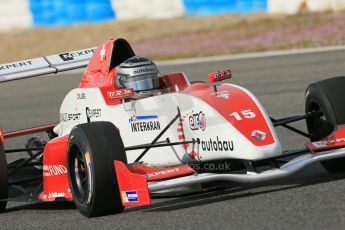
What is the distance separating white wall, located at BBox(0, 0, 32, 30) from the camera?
29.2 m

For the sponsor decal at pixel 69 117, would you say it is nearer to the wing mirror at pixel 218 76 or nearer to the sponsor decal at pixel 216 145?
the wing mirror at pixel 218 76

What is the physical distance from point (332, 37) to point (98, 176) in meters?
15.7

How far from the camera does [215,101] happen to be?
778cm

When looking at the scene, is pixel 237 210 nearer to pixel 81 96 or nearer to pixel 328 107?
pixel 328 107

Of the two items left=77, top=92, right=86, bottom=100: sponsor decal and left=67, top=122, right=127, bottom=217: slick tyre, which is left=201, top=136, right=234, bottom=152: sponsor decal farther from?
left=77, top=92, right=86, bottom=100: sponsor decal

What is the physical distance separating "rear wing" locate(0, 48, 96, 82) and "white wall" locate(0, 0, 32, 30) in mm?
19311

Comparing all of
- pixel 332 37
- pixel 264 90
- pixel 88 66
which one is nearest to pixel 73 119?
pixel 88 66

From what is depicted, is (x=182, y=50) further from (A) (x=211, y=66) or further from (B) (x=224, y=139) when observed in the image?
(B) (x=224, y=139)

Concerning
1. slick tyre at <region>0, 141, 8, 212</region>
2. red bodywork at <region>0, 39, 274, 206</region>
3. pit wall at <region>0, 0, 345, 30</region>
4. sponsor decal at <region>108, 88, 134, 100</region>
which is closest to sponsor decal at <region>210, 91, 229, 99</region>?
red bodywork at <region>0, 39, 274, 206</region>

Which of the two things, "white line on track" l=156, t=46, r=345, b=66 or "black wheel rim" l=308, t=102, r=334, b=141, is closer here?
"black wheel rim" l=308, t=102, r=334, b=141

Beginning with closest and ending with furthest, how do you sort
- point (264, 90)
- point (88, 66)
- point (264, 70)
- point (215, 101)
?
point (215, 101) < point (88, 66) < point (264, 90) < point (264, 70)

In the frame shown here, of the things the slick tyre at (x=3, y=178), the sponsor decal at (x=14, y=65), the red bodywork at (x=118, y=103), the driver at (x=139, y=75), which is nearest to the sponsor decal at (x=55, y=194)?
the red bodywork at (x=118, y=103)

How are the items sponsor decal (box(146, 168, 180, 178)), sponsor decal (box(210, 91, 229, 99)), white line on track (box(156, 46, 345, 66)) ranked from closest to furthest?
sponsor decal (box(146, 168, 180, 178))
sponsor decal (box(210, 91, 229, 99))
white line on track (box(156, 46, 345, 66))

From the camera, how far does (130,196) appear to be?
280 inches
